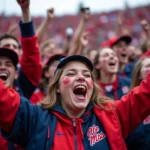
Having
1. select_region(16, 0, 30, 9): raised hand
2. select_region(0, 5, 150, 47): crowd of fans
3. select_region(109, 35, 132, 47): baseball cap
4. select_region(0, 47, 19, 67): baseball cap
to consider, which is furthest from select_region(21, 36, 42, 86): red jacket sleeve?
select_region(0, 5, 150, 47): crowd of fans

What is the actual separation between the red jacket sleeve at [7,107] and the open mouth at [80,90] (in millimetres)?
586

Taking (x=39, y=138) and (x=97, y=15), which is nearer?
(x=39, y=138)

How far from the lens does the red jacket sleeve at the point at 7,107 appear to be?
2367 millimetres

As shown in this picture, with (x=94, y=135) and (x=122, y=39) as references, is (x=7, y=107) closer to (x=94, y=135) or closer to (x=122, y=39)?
(x=94, y=135)

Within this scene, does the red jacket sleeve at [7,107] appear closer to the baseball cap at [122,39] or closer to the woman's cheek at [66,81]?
the woman's cheek at [66,81]

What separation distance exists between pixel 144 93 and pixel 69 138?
716 mm

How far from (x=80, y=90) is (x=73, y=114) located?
22cm

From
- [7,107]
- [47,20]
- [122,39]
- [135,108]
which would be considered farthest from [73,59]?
[122,39]

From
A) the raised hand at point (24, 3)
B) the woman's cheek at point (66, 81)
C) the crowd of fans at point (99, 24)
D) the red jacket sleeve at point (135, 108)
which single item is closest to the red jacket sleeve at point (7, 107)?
the woman's cheek at point (66, 81)

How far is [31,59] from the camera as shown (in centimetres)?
352

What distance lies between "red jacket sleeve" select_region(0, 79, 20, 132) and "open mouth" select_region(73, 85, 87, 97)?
0.59 m

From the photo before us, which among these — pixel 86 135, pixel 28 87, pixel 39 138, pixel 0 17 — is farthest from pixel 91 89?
pixel 0 17

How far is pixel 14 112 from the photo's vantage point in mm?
2420

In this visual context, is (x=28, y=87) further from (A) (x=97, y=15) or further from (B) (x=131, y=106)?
(A) (x=97, y=15)
